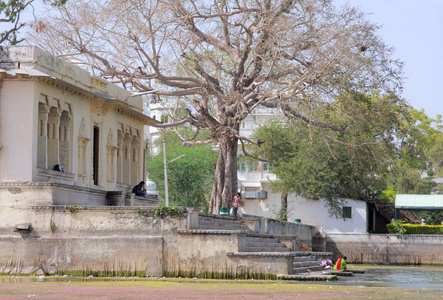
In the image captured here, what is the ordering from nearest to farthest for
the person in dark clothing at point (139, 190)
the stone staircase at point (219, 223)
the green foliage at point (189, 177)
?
the stone staircase at point (219, 223) < the person in dark clothing at point (139, 190) < the green foliage at point (189, 177)

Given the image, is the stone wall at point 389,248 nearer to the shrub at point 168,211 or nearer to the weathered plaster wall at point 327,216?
the weathered plaster wall at point 327,216

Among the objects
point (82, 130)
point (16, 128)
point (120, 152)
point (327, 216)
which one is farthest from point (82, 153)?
point (327, 216)

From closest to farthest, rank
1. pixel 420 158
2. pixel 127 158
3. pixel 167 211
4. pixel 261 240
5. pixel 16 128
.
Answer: pixel 167 211, pixel 16 128, pixel 261 240, pixel 127 158, pixel 420 158

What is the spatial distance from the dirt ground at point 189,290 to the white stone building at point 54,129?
14.1 ft

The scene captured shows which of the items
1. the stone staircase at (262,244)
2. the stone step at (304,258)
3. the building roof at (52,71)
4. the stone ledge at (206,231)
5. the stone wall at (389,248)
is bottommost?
the stone wall at (389,248)

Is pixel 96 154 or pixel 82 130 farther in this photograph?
pixel 96 154

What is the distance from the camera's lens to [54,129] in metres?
31.1

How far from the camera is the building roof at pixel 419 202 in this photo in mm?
54625

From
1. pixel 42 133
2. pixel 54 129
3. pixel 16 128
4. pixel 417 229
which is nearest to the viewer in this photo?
pixel 16 128

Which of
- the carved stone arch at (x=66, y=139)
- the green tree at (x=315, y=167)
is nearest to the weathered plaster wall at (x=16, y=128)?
the carved stone arch at (x=66, y=139)

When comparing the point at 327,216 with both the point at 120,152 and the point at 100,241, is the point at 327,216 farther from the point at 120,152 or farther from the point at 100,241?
the point at 100,241

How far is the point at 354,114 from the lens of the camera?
3728 cm

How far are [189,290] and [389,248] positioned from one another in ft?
104

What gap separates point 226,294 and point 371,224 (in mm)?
40293
